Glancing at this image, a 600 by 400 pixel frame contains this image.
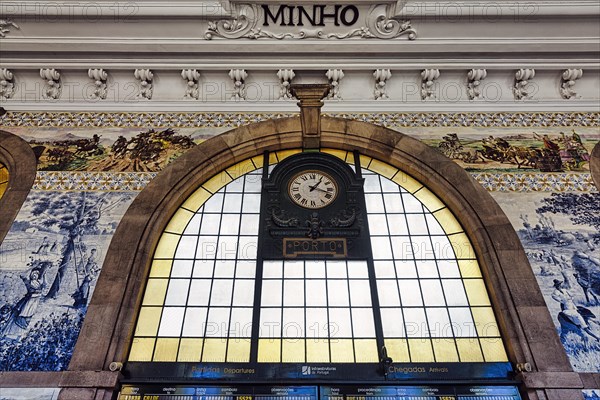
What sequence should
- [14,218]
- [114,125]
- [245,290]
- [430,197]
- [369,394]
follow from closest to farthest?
[369,394] < [245,290] < [14,218] < [430,197] < [114,125]

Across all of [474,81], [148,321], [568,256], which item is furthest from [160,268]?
[474,81]

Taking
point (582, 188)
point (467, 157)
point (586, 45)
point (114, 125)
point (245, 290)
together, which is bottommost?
point (245, 290)

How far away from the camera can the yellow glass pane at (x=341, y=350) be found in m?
6.95

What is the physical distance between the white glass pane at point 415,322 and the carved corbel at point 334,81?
4351mm

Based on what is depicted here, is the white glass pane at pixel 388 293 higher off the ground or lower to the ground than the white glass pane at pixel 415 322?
higher

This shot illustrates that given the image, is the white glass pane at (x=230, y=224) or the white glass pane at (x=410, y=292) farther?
the white glass pane at (x=230, y=224)

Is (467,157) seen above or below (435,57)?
below

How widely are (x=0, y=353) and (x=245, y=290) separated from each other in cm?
336

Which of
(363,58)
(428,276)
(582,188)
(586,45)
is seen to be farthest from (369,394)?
(586,45)

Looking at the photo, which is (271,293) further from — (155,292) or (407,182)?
(407,182)

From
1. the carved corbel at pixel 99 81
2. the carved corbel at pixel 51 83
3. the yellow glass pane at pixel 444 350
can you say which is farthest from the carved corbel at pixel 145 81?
the yellow glass pane at pixel 444 350

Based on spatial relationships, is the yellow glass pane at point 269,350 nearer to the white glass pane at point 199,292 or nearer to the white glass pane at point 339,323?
the white glass pane at point 339,323

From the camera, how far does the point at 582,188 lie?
8.56 m

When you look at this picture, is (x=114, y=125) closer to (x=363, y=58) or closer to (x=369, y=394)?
(x=363, y=58)
